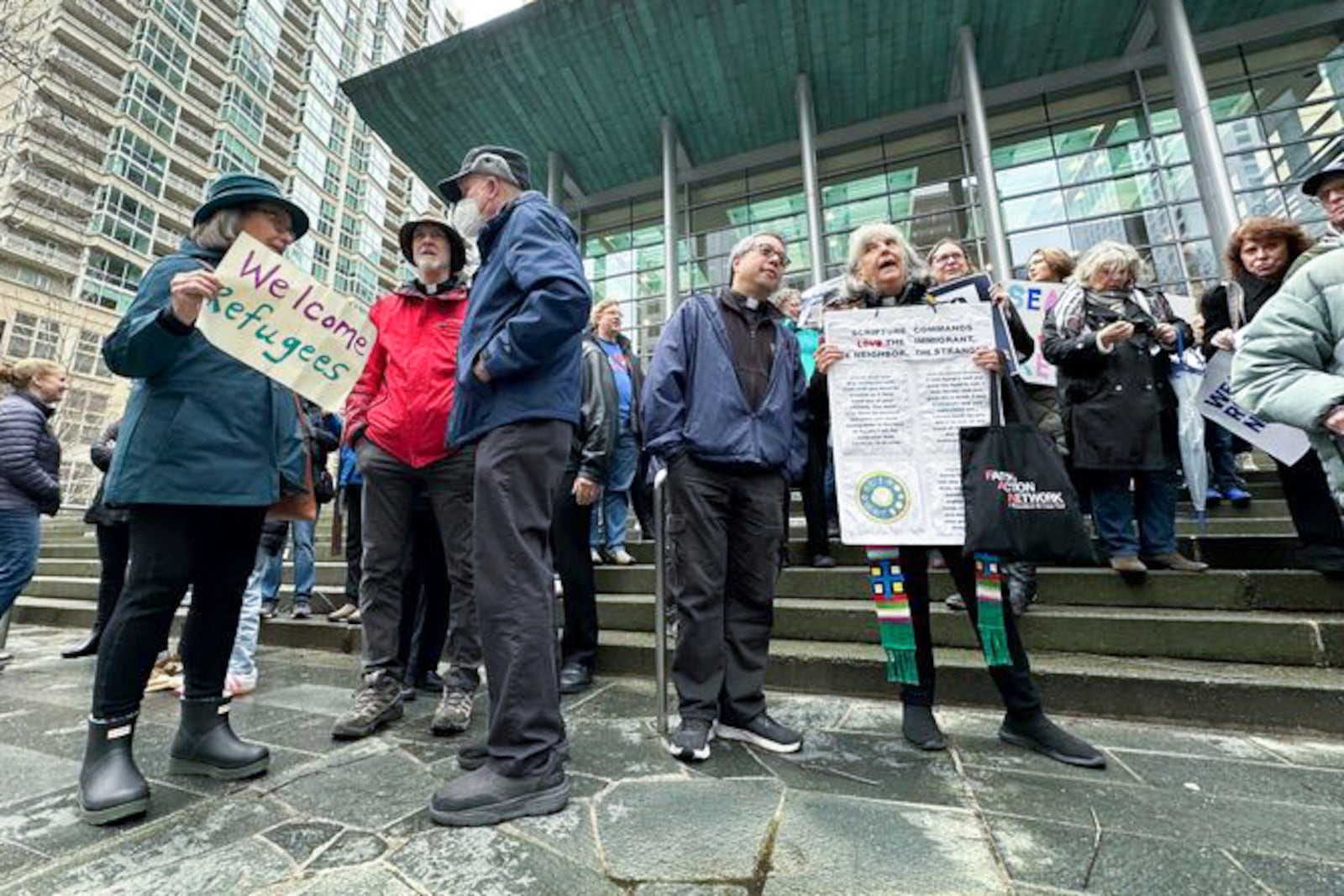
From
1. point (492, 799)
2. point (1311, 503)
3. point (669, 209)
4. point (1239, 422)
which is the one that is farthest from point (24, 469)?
point (669, 209)

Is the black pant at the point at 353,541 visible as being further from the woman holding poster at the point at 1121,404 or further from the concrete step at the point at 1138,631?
the woman holding poster at the point at 1121,404

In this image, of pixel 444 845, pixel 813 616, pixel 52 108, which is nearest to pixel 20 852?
pixel 444 845

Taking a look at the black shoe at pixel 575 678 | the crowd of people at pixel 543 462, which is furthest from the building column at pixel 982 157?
the black shoe at pixel 575 678

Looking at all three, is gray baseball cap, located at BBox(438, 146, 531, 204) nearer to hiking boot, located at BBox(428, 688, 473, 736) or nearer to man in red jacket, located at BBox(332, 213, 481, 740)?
man in red jacket, located at BBox(332, 213, 481, 740)

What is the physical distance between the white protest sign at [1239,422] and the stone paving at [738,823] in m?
1.54

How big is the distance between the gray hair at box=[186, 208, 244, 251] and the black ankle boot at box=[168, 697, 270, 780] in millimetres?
1619

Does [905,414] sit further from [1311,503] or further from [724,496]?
[1311,503]

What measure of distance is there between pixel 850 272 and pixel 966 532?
1.27 metres

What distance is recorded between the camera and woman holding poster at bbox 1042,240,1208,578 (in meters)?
3.12

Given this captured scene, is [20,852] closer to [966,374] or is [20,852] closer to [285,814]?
[285,814]

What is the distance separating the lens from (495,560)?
1802 mm

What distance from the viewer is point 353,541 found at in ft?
13.9

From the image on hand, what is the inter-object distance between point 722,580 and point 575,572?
117 centimetres

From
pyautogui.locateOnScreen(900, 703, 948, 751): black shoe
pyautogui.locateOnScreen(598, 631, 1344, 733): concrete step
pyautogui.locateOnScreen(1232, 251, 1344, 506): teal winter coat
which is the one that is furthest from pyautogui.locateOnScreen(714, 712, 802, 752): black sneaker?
pyautogui.locateOnScreen(1232, 251, 1344, 506): teal winter coat
